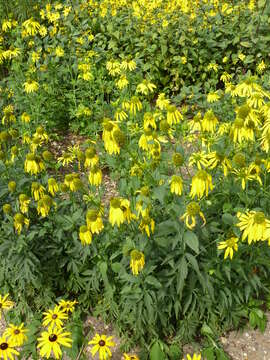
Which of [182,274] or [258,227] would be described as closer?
[258,227]

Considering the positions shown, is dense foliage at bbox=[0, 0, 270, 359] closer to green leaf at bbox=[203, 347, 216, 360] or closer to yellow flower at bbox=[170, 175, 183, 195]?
yellow flower at bbox=[170, 175, 183, 195]

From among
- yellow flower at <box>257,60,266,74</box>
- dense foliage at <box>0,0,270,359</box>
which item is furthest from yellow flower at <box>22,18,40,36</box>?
yellow flower at <box>257,60,266,74</box>

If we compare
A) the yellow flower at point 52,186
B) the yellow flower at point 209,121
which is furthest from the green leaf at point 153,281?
the yellow flower at point 209,121

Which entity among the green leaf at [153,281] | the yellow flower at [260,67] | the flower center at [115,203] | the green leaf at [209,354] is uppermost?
the flower center at [115,203]

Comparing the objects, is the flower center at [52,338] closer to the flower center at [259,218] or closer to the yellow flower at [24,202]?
the yellow flower at [24,202]

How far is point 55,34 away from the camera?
5914mm

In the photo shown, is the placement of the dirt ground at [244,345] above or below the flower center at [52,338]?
below

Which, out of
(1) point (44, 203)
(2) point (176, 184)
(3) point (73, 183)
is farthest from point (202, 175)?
(1) point (44, 203)

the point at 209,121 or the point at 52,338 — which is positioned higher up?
the point at 209,121

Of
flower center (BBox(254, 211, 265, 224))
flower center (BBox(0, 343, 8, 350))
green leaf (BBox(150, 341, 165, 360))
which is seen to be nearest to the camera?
flower center (BBox(0, 343, 8, 350))

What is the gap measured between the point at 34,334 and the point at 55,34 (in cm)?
432

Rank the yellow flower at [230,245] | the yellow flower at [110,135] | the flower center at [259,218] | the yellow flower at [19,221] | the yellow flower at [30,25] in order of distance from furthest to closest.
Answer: the yellow flower at [30,25] < the yellow flower at [19,221] < the yellow flower at [230,245] < the yellow flower at [110,135] < the flower center at [259,218]

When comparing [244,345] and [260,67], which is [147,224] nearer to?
[244,345]

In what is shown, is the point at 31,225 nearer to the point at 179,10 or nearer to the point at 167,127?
the point at 167,127
